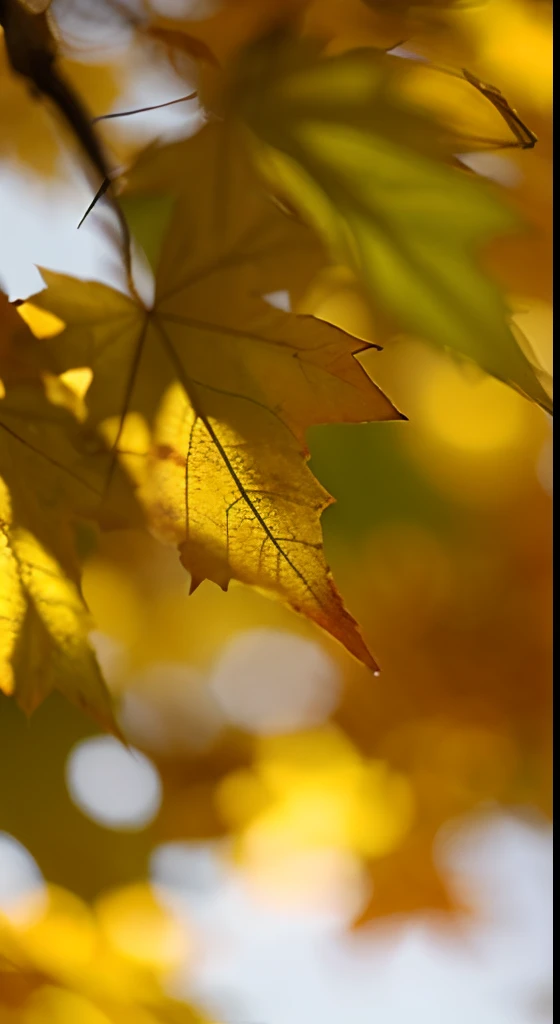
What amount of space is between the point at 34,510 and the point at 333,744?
26cm

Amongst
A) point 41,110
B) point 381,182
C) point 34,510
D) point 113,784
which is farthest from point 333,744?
point 41,110

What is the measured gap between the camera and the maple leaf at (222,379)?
33cm

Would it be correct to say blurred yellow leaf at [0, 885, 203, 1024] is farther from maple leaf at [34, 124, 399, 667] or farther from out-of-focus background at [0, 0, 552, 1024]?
maple leaf at [34, 124, 399, 667]

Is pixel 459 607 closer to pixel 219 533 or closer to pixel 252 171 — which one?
pixel 219 533

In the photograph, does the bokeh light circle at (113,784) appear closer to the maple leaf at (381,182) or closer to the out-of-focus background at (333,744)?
the out-of-focus background at (333,744)

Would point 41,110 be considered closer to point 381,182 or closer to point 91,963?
point 381,182

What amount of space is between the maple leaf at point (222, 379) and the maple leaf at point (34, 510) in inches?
0.8

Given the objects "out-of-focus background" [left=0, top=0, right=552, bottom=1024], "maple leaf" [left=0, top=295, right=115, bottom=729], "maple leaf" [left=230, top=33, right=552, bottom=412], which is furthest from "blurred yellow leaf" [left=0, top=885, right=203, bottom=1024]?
"maple leaf" [left=230, top=33, right=552, bottom=412]

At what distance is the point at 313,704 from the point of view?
1.41ft

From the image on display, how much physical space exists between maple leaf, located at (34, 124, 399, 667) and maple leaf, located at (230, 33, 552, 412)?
0.03 m

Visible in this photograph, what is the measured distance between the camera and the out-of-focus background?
42 cm

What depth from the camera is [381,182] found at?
36 cm

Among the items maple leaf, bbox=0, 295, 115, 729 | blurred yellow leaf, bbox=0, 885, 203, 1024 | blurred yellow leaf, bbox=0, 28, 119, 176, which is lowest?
blurred yellow leaf, bbox=0, 885, 203, 1024
